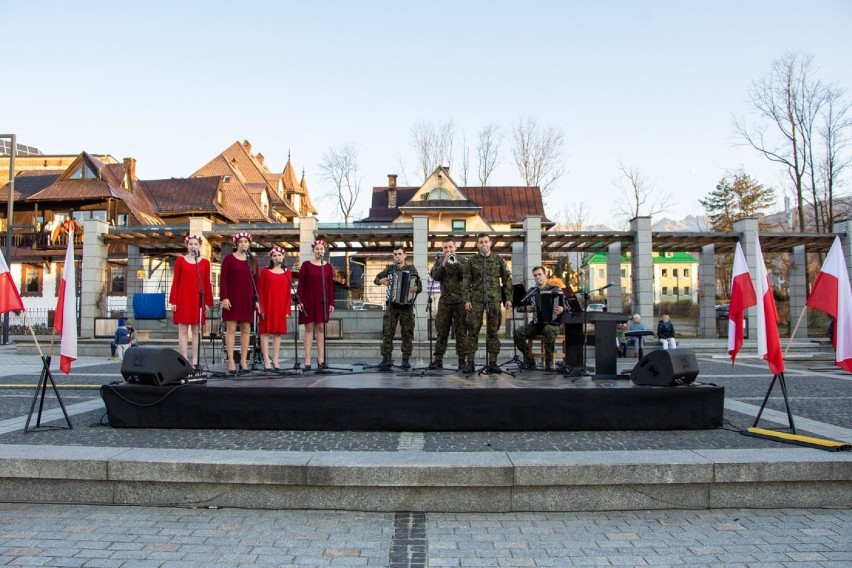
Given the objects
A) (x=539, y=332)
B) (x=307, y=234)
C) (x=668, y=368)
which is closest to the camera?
(x=668, y=368)

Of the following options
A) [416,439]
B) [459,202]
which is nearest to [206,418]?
[416,439]

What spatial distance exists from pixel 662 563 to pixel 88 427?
20.1 feet

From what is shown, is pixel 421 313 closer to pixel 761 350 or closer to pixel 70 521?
pixel 761 350

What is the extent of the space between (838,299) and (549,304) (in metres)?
3.85

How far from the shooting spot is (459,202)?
43219 mm

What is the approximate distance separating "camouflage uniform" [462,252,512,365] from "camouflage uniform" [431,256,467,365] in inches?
5.8

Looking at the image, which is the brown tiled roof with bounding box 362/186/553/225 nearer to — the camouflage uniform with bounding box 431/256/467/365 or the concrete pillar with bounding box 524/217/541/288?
the concrete pillar with bounding box 524/217/541/288

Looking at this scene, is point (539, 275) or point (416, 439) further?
point (539, 275)

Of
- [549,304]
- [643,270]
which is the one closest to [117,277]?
[643,270]

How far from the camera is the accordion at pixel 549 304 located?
900 cm

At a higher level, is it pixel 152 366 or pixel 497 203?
pixel 497 203

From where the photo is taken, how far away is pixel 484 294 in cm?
861

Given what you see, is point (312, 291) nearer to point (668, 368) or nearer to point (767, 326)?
point (668, 368)

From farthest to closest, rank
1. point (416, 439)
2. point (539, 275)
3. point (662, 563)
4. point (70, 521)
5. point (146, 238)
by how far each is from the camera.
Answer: point (146, 238), point (539, 275), point (416, 439), point (70, 521), point (662, 563)
